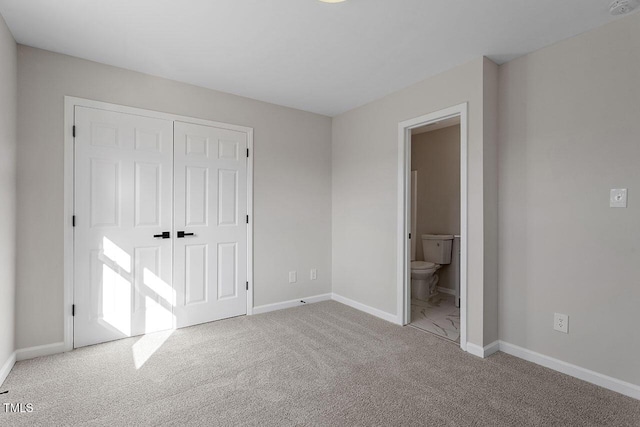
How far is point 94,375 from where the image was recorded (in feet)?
7.41

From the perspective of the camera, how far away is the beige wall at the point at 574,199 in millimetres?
2082

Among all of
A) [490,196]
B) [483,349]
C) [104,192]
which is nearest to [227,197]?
[104,192]

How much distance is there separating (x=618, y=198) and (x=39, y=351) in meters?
4.44

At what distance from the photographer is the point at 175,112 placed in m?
3.14

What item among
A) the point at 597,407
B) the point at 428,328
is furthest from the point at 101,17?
the point at 597,407

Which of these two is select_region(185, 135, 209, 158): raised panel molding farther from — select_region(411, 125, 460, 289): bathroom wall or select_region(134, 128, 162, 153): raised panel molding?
select_region(411, 125, 460, 289): bathroom wall

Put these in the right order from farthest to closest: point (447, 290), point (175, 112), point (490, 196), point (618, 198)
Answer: point (447, 290) → point (175, 112) → point (490, 196) → point (618, 198)

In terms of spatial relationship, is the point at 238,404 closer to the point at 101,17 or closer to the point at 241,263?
the point at 241,263

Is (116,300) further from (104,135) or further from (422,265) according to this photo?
(422,265)

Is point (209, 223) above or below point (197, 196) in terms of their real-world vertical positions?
below

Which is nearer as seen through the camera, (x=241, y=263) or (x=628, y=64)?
(x=628, y=64)

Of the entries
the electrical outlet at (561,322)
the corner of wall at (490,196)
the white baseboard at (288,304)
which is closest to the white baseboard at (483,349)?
the corner of wall at (490,196)

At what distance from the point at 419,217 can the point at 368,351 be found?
268 cm

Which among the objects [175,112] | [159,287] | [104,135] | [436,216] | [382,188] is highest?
[175,112]
